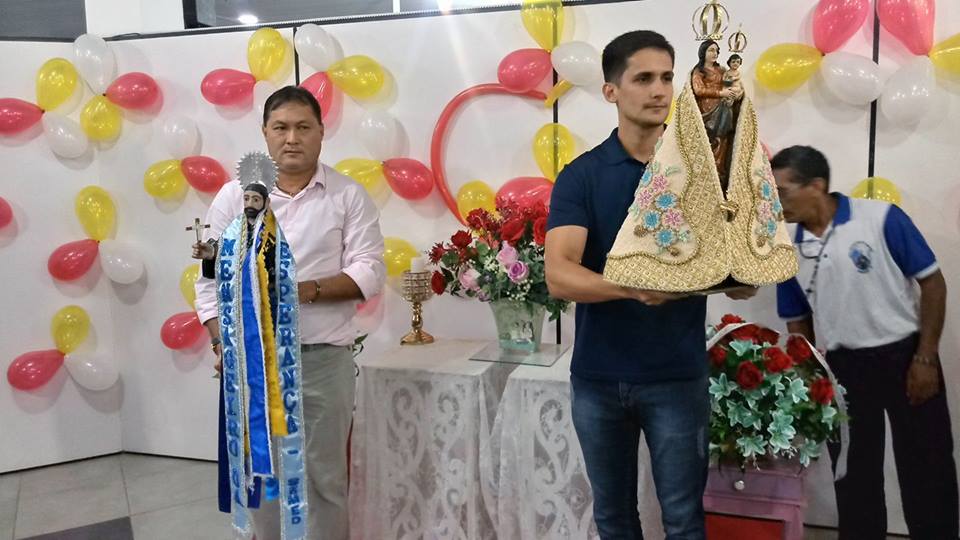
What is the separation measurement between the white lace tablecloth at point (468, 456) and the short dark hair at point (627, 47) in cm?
96

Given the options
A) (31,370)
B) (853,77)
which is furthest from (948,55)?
(31,370)

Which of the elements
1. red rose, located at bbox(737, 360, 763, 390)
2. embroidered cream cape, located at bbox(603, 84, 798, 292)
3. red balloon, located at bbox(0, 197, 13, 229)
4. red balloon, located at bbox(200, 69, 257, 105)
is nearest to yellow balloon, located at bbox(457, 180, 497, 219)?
red balloon, located at bbox(200, 69, 257, 105)

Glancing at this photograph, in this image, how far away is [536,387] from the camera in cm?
226

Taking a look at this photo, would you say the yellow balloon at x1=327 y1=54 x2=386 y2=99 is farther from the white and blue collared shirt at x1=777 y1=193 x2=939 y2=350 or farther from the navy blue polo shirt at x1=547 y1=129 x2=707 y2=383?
the white and blue collared shirt at x1=777 y1=193 x2=939 y2=350

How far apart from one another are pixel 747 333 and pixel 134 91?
2632mm

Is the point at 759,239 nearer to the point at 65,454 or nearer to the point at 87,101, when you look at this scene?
the point at 87,101

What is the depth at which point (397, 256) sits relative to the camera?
2.95 m

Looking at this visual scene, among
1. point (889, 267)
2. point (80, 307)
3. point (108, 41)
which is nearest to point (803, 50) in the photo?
point (889, 267)

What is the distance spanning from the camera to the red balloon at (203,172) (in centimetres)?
317

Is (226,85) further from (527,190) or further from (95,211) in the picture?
(527,190)

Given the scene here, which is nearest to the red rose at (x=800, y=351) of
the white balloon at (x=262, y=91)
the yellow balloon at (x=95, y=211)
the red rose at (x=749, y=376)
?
the red rose at (x=749, y=376)

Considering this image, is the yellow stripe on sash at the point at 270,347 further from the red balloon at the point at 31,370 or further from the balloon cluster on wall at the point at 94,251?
the red balloon at the point at 31,370

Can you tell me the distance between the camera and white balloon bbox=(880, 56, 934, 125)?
7.63ft

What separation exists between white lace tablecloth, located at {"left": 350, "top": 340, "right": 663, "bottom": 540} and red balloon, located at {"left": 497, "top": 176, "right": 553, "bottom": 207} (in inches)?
23.4
